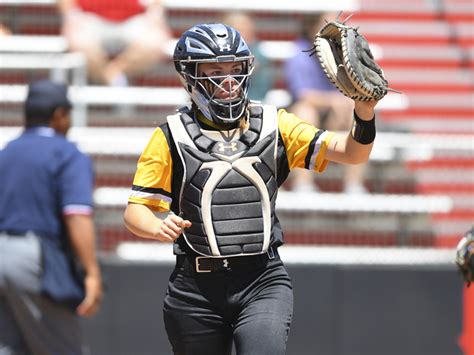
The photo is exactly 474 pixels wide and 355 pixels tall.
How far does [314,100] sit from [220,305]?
4741mm

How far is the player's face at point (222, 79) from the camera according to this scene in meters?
5.07

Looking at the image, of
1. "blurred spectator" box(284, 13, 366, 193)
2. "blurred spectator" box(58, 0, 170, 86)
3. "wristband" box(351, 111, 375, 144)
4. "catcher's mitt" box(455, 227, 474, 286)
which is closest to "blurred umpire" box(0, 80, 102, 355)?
"wristband" box(351, 111, 375, 144)

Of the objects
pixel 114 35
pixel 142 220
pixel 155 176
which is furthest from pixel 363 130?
pixel 114 35

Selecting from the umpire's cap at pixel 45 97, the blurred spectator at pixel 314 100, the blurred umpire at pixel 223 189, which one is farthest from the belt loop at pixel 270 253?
the blurred spectator at pixel 314 100

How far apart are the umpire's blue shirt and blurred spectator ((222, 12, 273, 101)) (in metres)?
3.62

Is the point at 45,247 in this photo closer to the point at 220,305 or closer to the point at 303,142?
the point at 220,305

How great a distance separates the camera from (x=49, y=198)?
6.23 meters

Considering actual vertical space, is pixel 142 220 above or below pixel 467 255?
above

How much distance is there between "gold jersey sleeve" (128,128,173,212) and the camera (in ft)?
16.7

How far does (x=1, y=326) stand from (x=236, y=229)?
6.17ft

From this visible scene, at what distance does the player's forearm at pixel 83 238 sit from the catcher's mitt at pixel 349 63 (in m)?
1.81

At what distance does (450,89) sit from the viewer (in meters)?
11.0

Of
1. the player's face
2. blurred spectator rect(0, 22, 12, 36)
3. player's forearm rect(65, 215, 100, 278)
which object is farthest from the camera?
blurred spectator rect(0, 22, 12, 36)

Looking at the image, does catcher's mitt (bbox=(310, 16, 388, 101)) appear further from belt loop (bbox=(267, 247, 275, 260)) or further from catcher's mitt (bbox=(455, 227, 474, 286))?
catcher's mitt (bbox=(455, 227, 474, 286))
